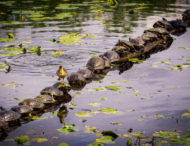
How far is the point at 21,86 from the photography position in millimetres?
5566

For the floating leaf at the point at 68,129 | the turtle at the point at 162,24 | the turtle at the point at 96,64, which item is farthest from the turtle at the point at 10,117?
the turtle at the point at 162,24

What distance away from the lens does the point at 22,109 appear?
444cm

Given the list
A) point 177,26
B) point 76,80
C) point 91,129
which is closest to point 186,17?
point 177,26

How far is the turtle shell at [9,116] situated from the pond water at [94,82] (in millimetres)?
184

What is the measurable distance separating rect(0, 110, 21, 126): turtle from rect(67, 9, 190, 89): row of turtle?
149 cm

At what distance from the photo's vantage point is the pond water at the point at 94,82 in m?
4.11

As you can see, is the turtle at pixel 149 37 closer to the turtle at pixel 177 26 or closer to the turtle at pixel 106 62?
the turtle at pixel 177 26

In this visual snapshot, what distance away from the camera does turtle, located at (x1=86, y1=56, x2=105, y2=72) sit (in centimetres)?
628

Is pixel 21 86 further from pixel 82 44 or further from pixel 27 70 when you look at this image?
pixel 82 44

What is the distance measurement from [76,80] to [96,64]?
2.51 feet

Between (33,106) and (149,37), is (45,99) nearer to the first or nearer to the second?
(33,106)

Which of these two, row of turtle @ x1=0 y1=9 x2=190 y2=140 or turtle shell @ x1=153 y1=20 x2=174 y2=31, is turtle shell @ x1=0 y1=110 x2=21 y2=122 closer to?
row of turtle @ x1=0 y1=9 x2=190 y2=140

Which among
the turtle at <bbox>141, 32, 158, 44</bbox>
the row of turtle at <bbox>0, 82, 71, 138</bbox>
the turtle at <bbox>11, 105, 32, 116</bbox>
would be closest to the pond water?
the row of turtle at <bbox>0, 82, 71, 138</bbox>

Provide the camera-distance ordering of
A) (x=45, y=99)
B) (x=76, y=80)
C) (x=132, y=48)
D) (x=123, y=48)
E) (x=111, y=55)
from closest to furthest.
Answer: (x=45, y=99), (x=76, y=80), (x=111, y=55), (x=123, y=48), (x=132, y=48)
